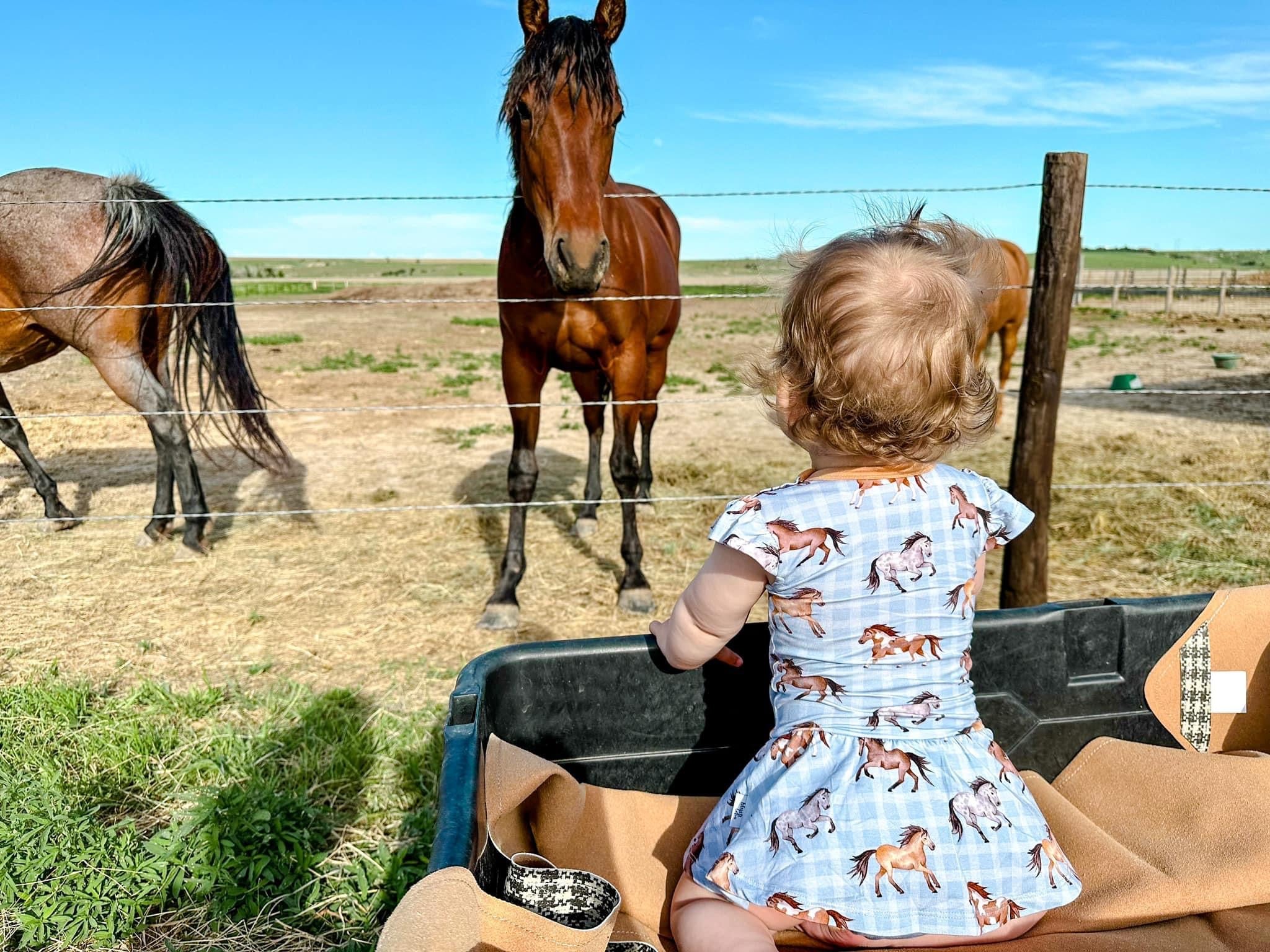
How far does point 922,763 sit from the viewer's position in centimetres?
128

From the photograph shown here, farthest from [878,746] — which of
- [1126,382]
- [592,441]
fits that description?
[1126,382]

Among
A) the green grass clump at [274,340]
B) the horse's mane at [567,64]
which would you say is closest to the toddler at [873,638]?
the horse's mane at [567,64]

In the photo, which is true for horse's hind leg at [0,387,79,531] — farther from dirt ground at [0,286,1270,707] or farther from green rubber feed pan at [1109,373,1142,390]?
green rubber feed pan at [1109,373,1142,390]

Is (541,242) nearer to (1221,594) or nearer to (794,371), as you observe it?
(794,371)

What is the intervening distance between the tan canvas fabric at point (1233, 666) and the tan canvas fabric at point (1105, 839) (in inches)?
4.9

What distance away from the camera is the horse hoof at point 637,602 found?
4027 mm

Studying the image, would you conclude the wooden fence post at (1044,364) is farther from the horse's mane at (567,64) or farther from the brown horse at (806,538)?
the brown horse at (806,538)

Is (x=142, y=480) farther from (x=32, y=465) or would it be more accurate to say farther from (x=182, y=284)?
(x=182, y=284)

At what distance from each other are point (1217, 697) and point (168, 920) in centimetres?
246

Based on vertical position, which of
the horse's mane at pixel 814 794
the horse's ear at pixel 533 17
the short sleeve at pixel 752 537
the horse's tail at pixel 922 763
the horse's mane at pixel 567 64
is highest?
the horse's ear at pixel 533 17

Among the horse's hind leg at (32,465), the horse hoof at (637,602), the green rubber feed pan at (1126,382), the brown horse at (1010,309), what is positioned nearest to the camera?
the horse hoof at (637,602)

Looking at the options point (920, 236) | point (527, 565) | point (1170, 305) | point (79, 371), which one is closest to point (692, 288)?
point (1170, 305)

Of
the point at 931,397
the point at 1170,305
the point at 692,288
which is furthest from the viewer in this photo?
the point at 692,288

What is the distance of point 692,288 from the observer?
4697 cm
